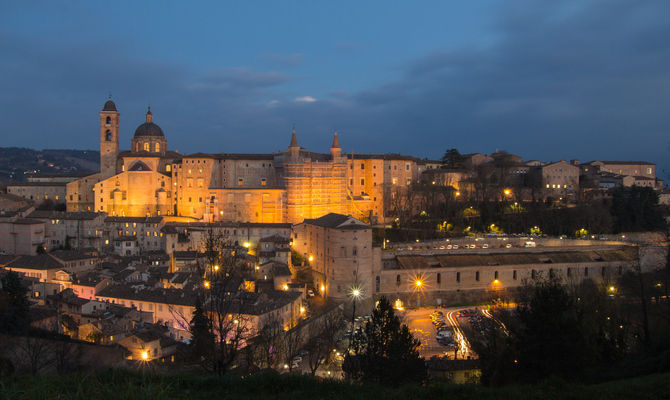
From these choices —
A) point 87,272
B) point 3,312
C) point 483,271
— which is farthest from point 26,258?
point 483,271

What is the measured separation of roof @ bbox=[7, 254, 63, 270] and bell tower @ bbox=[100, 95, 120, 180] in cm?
1713

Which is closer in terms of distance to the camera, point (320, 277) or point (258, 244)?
point (320, 277)

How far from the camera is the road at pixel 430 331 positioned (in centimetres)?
2066

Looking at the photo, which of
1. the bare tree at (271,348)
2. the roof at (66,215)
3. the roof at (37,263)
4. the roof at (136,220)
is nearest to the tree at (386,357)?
the bare tree at (271,348)

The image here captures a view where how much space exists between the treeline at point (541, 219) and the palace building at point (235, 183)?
4904mm

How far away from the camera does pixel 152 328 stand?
66.6 feet

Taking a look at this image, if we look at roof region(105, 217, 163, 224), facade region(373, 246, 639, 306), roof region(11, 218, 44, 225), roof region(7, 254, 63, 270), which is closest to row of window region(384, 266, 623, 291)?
facade region(373, 246, 639, 306)

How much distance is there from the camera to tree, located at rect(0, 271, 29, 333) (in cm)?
1746

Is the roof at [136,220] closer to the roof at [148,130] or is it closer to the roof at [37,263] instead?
the roof at [37,263]

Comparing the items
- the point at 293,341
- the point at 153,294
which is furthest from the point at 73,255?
the point at 293,341

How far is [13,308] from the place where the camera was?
59.9 ft

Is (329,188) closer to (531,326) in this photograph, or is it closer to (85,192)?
(85,192)

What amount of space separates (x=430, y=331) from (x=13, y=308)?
59.1 ft

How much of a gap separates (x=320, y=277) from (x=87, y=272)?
1374 cm
